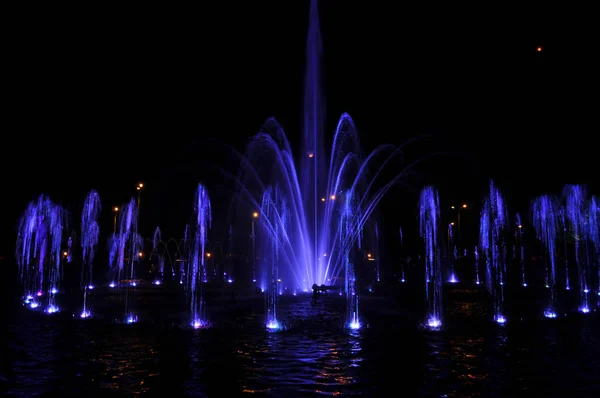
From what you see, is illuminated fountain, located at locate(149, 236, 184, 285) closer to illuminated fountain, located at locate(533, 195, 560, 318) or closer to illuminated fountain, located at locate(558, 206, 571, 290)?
illuminated fountain, located at locate(533, 195, 560, 318)

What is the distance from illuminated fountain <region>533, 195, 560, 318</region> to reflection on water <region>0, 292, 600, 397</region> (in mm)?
26808

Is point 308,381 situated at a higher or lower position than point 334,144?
lower

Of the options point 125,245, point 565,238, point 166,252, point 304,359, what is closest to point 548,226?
point 565,238

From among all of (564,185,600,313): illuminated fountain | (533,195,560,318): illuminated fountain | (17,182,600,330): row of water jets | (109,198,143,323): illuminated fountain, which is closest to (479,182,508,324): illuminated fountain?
(17,182,600,330): row of water jets

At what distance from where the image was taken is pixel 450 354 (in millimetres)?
11961

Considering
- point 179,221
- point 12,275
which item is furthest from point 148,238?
point 12,275

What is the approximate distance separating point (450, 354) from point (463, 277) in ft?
127

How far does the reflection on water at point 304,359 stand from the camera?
29.4ft

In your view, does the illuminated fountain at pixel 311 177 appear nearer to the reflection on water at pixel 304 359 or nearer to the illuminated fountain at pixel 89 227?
the reflection on water at pixel 304 359

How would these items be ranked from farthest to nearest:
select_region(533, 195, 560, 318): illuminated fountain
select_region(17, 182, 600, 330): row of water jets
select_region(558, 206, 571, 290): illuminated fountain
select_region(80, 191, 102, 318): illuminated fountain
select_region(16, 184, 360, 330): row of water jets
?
select_region(80, 191, 102, 318): illuminated fountain → select_region(533, 195, 560, 318): illuminated fountain → select_region(558, 206, 571, 290): illuminated fountain → select_region(17, 182, 600, 330): row of water jets → select_region(16, 184, 360, 330): row of water jets

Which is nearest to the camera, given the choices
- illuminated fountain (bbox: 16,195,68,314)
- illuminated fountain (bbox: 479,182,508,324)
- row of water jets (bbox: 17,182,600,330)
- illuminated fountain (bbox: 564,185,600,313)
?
row of water jets (bbox: 17,182,600,330)

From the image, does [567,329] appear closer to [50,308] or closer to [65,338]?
[65,338]

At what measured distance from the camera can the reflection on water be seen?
353 inches

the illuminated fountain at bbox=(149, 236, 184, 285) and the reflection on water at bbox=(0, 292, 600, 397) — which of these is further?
the illuminated fountain at bbox=(149, 236, 184, 285)
